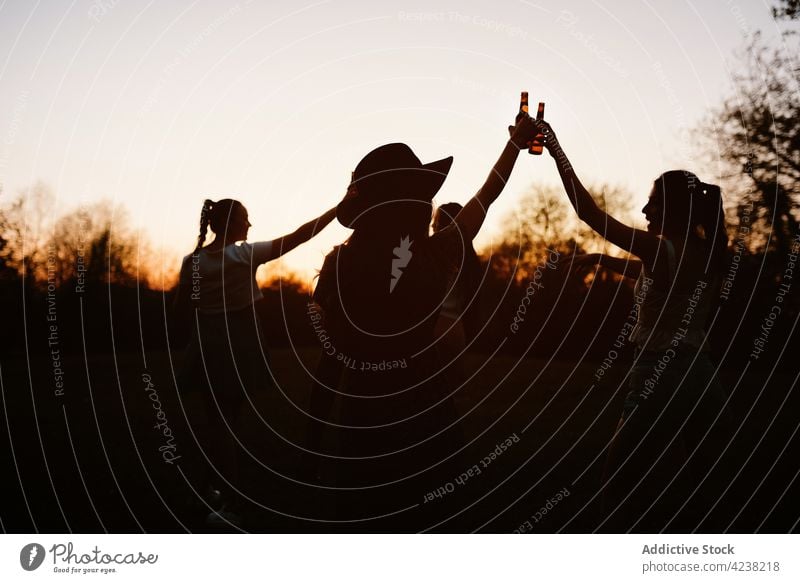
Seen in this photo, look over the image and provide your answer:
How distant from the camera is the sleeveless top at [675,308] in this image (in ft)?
14.7

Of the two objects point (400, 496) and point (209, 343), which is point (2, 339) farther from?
point (400, 496)

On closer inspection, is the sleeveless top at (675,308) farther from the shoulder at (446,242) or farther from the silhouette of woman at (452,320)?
the shoulder at (446,242)

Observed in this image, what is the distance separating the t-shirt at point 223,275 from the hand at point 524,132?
2.23 metres

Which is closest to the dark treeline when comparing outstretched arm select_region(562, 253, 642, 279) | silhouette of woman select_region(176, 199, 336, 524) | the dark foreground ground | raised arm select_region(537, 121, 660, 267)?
the dark foreground ground

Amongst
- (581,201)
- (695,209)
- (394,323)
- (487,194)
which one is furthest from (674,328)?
(394,323)

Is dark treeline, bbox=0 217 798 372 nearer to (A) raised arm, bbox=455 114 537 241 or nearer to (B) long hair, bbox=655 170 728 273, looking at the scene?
(B) long hair, bbox=655 170 728 273

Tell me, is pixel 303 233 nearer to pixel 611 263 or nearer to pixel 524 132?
pixel 524 132

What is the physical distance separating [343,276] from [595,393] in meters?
12.9

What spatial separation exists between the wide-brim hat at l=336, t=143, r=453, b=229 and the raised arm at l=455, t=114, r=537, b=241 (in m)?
0.22

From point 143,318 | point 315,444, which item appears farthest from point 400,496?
point 143,318

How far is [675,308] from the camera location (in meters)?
4.51

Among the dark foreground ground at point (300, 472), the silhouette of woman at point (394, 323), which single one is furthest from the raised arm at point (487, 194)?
the dark foreground ground at point (300, 472)

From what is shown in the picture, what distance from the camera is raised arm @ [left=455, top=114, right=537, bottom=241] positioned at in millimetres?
3230

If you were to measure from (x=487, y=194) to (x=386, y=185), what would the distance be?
1.47 feet
